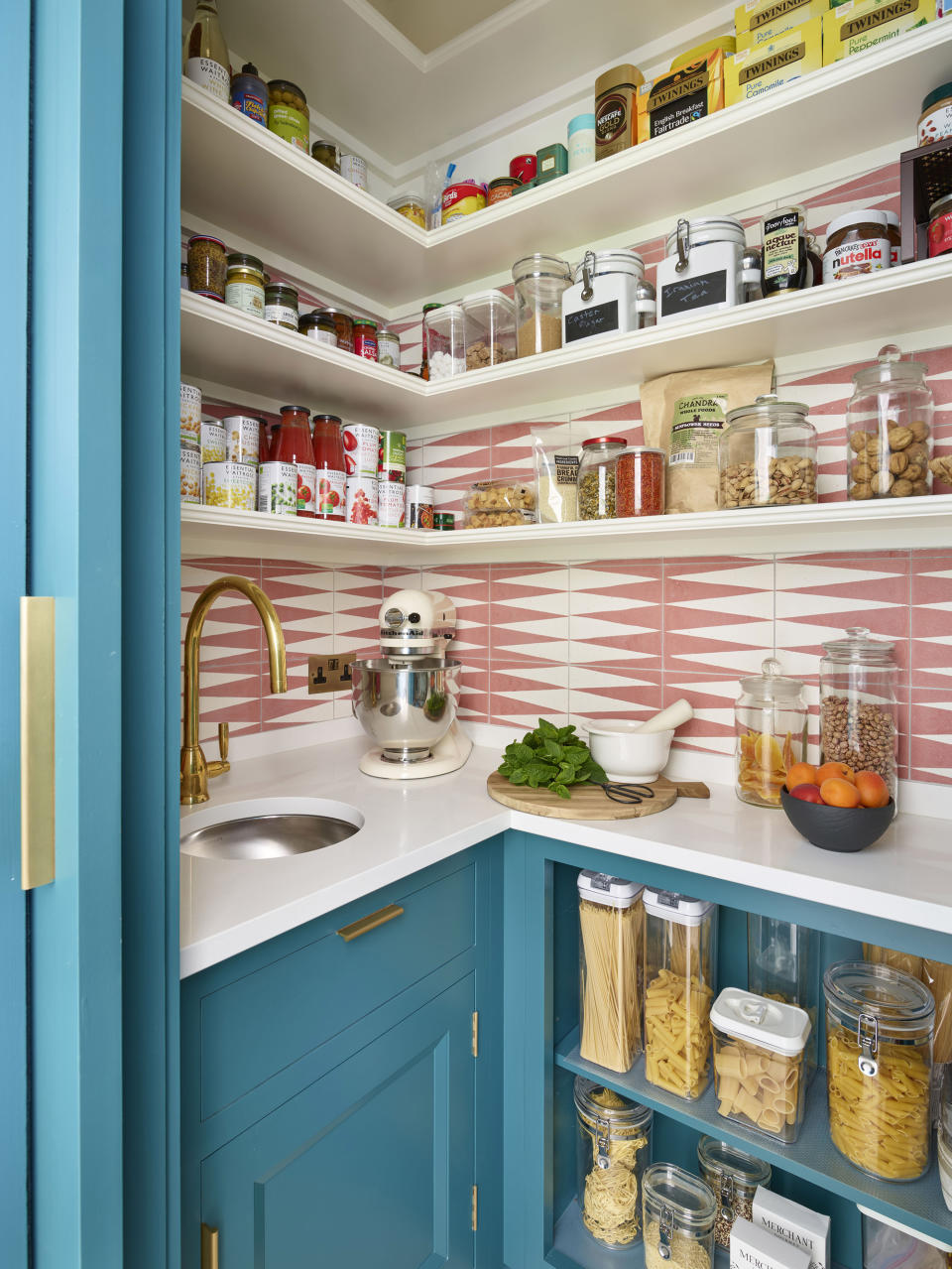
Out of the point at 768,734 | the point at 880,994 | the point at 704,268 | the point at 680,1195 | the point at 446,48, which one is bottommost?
the point at 680,1195

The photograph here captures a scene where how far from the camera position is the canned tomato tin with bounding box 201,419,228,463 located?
1207mm

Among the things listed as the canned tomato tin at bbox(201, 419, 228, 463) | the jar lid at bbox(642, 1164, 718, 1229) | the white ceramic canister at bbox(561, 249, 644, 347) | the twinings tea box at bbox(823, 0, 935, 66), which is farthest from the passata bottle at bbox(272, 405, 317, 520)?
the jar lid at bbox(642, 1164, 718, 1229)

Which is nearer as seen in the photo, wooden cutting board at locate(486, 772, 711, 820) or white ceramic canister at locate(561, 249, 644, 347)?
wooden cutting board at locate(486, 772, 711, 820)

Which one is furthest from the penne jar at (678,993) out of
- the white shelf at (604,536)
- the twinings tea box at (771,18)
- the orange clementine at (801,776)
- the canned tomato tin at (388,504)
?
the twinings tea box at (771,18)

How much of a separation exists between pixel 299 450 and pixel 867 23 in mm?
1219

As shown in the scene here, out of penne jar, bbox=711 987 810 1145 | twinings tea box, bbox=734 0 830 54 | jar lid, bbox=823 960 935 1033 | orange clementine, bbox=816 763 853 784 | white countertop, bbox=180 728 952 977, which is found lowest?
penne jar, bbox=711 987 810 1145

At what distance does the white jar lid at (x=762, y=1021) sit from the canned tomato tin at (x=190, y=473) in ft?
4.17

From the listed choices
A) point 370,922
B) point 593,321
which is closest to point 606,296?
point 593,321

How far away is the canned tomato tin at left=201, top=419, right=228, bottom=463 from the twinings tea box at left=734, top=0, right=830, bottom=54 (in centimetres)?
118

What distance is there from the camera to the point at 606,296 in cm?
134

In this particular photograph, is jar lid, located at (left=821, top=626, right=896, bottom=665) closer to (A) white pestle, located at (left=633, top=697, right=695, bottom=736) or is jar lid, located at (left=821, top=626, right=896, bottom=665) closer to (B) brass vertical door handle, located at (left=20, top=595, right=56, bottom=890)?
(A) white pestle, located at (left=633, top=697, right=695, bottom=736)

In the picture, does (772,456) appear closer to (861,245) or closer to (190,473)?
(861,245)

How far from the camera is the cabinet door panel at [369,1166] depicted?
0.83m

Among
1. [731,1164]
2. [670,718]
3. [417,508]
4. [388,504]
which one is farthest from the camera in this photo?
[417,508]
